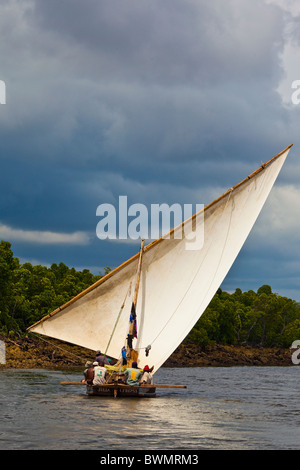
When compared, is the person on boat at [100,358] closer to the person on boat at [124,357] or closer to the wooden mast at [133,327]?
the person on boat at [124,357]

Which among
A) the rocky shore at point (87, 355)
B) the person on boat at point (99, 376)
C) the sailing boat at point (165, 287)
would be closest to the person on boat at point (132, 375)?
the sailing boat at point (165, 287)

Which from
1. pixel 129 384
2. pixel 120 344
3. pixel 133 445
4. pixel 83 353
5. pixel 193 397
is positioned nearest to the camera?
pixel 133 445

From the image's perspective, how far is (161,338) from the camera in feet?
125

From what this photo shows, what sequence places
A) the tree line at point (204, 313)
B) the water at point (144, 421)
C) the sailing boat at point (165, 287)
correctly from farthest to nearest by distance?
the tree line at point (204, 313), the sailing boat at point (165, 287), the water at point (144, 421)

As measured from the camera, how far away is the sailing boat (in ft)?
124

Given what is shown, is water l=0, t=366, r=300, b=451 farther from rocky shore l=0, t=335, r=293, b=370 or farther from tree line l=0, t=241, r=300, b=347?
tree line l=0, t=241, r=300, b=347

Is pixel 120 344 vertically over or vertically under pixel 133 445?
over

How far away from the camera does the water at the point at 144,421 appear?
2481 cm

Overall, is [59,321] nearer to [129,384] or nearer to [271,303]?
[129,384]

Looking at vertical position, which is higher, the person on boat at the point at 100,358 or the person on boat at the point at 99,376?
the person on boat at the point at 100,358

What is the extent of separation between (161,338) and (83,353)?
192ft

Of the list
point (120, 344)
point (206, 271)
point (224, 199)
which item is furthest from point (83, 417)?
point (224, 199)

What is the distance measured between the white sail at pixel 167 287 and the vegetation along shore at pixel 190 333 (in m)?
6.35

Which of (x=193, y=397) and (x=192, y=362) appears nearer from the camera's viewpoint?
(x=193, y=397)
